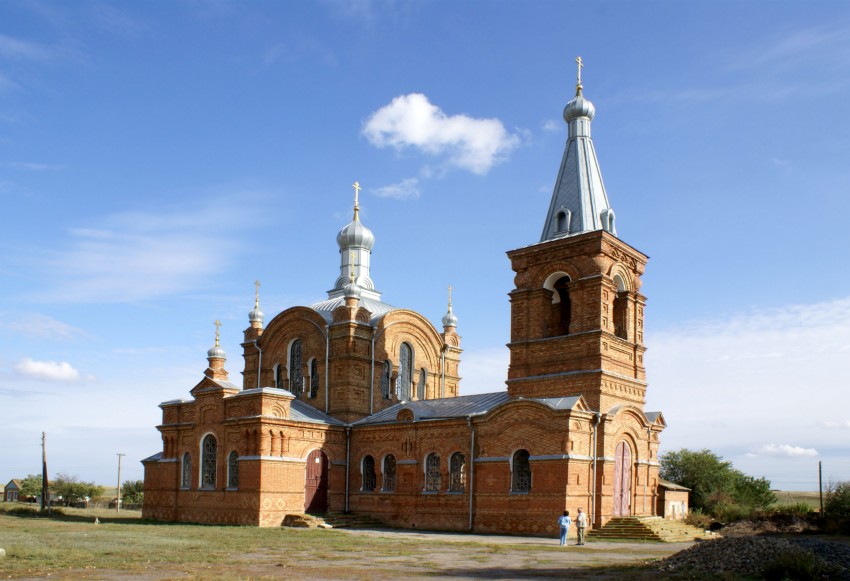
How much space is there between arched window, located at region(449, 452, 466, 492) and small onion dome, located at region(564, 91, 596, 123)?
12.9 metres

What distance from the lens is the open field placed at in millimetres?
14227

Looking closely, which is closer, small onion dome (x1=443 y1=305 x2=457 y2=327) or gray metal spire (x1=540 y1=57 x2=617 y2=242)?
gray metal spire (x1=540 y1=57 x2=617 y2=242)

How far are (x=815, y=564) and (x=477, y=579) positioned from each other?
5.53m

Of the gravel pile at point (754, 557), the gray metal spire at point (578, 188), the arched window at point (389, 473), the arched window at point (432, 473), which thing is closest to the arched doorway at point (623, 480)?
the arched window at point (432, 473)

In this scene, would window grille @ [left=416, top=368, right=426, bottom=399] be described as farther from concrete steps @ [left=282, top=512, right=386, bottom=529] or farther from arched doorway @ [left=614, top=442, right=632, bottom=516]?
arched doorway @ [left=614, top=442, right=632, bottom=516]

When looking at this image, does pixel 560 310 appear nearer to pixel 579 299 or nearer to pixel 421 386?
pixel 579 299

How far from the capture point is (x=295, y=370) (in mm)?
35875

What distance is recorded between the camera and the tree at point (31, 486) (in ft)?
233

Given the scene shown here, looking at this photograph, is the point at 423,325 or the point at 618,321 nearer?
the point at 618,321

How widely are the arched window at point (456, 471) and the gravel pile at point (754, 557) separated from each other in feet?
42.6

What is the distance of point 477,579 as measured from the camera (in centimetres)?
1361

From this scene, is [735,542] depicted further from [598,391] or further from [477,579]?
[598,391]

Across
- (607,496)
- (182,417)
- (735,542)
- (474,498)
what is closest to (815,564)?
(735,542)

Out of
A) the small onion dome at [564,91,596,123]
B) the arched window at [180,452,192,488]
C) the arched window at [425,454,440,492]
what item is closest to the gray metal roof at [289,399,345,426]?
the arched window at [425,454,440,492]
